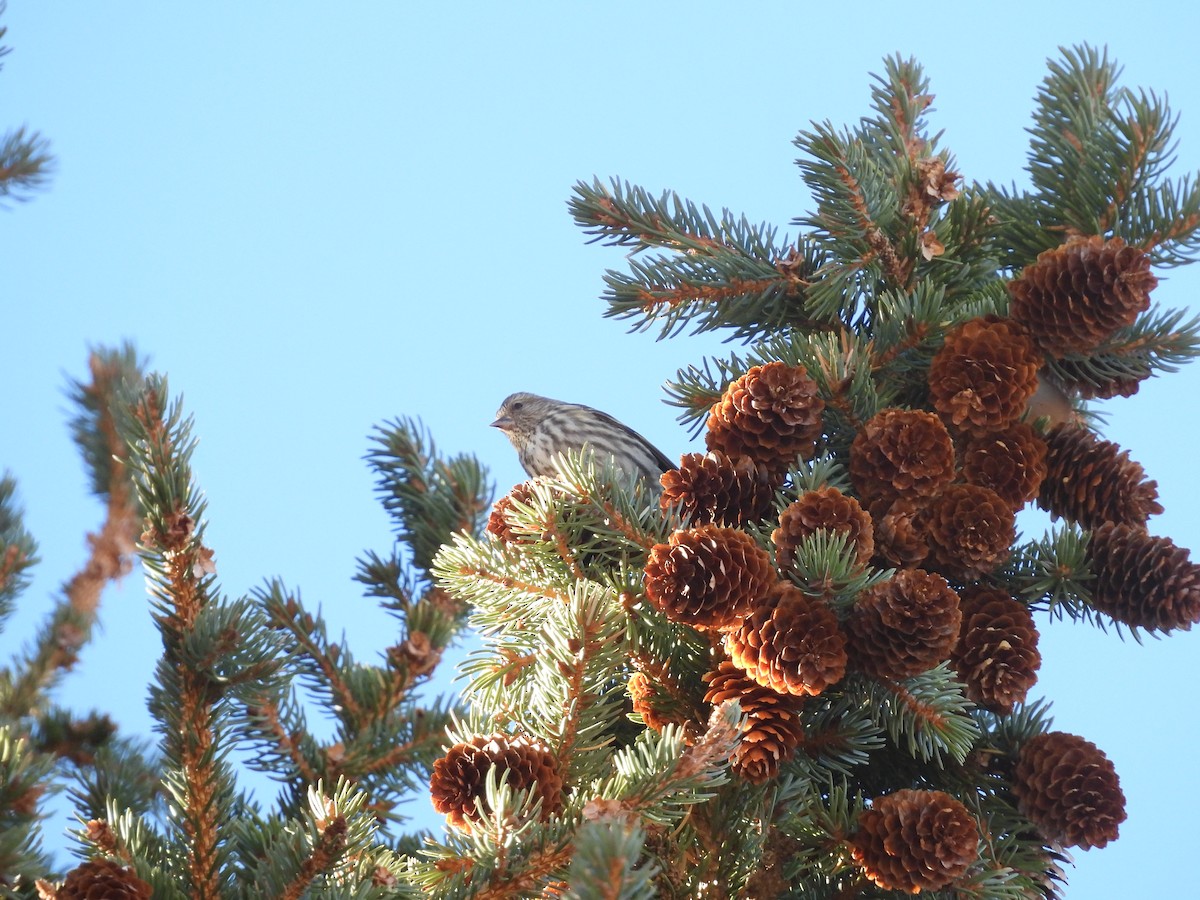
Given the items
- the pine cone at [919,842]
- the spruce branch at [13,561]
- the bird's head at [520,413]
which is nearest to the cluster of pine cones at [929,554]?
the pine cone at [919,842]

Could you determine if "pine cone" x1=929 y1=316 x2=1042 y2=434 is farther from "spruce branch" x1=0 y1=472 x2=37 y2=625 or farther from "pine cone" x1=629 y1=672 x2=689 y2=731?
"spruce branch" x1=0 y1=472 x2=37 y2=625

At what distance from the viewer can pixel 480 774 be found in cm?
111

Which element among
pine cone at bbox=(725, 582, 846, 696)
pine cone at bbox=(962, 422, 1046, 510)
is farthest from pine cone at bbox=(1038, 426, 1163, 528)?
pine cone at bbox=(725, 582, 846, 696)

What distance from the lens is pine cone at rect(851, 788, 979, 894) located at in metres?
1.10

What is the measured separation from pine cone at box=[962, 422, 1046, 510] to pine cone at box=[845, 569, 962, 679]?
25 centimetres

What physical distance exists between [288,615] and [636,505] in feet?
2.17

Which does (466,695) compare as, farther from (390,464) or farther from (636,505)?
(390,464)

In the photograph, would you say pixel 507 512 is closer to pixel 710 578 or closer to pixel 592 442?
pixel 710 578

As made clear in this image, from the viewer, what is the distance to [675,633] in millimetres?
1304

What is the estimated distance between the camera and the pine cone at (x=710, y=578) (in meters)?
1.14

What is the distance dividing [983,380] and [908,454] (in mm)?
149

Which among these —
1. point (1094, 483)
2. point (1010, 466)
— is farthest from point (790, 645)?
point (1094, 483)

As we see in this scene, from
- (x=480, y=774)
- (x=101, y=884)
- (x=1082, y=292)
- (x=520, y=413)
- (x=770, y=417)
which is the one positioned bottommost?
(x=101, y=884)

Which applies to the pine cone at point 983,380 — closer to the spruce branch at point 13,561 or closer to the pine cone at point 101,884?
the pine cone at point 101,884
